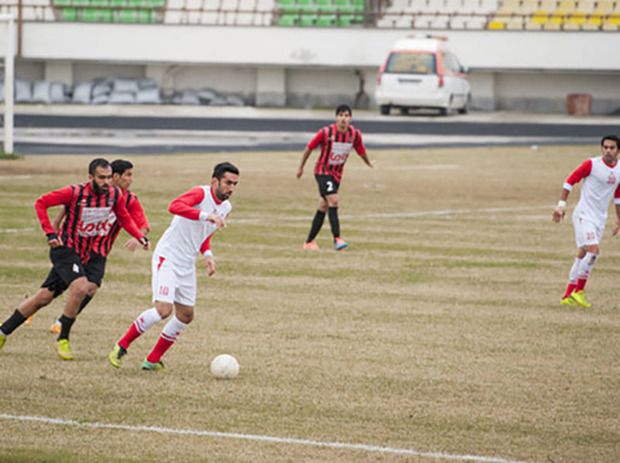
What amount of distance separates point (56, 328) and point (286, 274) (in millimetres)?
4473

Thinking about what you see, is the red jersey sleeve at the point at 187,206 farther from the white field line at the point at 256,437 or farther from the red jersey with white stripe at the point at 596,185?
the red jersey with white stripe at the point at 596,185

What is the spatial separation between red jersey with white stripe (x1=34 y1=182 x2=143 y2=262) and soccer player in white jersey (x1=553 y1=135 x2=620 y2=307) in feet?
19.5

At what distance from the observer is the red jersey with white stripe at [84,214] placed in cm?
955

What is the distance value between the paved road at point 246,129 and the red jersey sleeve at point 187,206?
21253mm

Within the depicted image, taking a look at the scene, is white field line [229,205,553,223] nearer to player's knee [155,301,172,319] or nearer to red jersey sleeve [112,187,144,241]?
red jersey sleeve [112,187,144,241]

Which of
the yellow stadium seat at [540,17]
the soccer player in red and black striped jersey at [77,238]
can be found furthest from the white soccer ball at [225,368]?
the yellow stadium seat at [540,17]

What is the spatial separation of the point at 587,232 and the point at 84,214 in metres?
6.53

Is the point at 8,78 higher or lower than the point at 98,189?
higher

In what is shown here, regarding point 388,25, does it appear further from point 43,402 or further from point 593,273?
point 43,402

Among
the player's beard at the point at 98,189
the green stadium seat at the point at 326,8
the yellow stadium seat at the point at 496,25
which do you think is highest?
the green stadium seat at the point at 326,8

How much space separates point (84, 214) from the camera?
9.71 meters

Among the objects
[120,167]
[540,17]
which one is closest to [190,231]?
[120,167]

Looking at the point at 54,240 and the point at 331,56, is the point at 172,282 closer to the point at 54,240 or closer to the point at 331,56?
the point at 54,240

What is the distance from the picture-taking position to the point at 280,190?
77.1 ft
